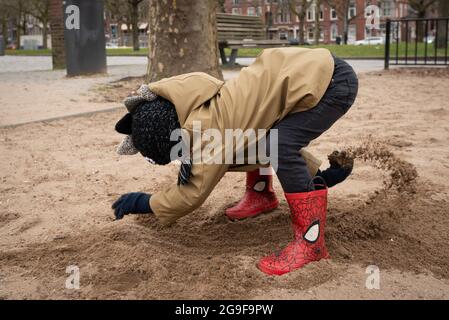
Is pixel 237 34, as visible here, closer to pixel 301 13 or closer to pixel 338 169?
pixel 338 169

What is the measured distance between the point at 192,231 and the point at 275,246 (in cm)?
46

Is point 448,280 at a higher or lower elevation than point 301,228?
lower

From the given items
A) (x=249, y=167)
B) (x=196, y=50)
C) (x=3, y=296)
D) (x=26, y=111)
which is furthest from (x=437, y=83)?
(x=3, y=296)

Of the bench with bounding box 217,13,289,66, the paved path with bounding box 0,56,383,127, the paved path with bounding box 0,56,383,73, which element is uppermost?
the bench with bounding box 217,13,289,66

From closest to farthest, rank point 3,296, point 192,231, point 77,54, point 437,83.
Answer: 1. point 3,296
2. point 192,231
3. point 437,83
4. point 77,54

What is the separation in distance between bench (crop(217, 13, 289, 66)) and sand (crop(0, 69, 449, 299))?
284 inches

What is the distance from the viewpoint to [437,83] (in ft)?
25.9

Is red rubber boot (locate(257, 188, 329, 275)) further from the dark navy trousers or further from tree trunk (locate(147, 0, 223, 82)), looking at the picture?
tree trunk (locate(147, 0, 223, 82))

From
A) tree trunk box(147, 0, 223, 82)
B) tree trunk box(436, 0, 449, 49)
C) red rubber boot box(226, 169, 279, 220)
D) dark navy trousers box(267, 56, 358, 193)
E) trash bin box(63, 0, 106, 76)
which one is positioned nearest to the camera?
dark navy trousers box(267, 56, 358, 193)

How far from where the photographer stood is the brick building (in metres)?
63.2

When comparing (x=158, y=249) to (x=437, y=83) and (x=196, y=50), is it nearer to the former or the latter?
(x=196, y=50)

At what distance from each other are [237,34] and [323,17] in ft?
196

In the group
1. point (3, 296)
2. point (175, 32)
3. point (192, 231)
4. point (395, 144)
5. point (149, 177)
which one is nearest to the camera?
point (3, 296)

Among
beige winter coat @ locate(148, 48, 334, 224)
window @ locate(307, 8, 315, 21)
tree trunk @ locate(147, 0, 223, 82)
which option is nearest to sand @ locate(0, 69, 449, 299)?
beige winter coat @ locate(148, 48, 334, 224)
